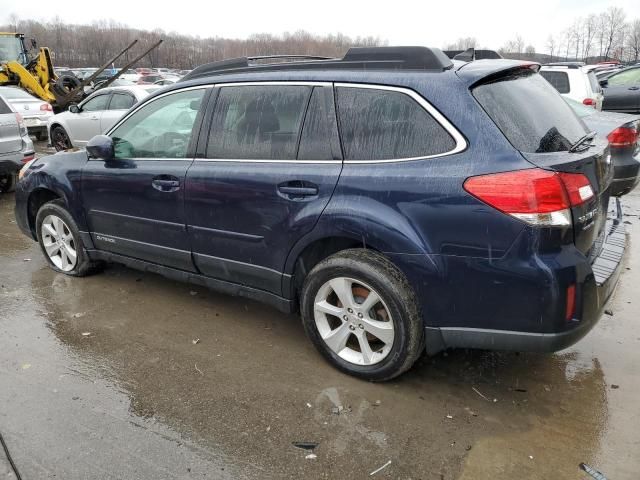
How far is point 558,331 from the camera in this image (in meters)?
2.59

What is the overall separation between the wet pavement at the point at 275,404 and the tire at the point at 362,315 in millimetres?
153

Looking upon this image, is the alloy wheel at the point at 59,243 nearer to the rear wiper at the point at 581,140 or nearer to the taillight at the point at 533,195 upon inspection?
the taillight at the point at 533,195

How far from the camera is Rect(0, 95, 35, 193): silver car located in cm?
748

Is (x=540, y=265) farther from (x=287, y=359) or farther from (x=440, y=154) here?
(x=287, y=359)

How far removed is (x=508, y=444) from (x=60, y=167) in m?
4.03

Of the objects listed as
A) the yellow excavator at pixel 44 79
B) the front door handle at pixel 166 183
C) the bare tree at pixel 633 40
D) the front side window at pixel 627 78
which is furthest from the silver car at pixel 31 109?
the bare tree at pixel 633 40

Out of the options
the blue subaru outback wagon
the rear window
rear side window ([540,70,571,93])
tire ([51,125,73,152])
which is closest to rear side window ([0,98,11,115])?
tire ([51,125,73,152])

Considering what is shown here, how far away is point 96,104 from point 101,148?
26.4 feet

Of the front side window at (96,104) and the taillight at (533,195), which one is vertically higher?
the taillight at (533,195)

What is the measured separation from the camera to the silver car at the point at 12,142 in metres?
7.48

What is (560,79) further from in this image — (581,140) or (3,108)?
(3,108)

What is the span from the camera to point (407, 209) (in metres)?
2.78

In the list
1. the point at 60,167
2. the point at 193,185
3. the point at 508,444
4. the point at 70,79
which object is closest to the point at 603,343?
the point at 508,444

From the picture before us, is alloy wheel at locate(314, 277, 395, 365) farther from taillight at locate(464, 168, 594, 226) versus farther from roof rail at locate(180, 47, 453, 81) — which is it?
roof rail at locate(180, 47, 453, 81)
